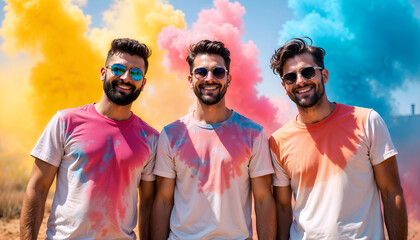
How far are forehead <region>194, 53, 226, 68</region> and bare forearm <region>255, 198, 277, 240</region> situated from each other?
1711 millimetres

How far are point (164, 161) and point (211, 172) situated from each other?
0.58m

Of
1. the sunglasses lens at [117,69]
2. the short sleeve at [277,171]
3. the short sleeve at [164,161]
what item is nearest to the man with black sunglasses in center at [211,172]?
the short sleeve at [164,161]

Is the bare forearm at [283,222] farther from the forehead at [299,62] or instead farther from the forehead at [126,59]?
the forehead at [126,59]

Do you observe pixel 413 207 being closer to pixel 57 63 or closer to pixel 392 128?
pixel 392 128

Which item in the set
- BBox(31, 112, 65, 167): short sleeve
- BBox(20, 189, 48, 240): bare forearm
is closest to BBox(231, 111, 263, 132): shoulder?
BBox(31, 112, 65, 167): short sleeve

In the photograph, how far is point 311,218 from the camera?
3135 millimetres

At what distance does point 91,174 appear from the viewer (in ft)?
10.5

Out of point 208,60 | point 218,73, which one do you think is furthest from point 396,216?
point 208,60

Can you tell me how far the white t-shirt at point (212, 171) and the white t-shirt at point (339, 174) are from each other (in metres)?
0.42

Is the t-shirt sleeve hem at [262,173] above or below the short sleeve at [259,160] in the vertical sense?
below

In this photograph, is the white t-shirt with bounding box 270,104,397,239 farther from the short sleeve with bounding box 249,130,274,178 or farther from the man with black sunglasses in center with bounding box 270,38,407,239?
the short sleeve with bounding box 249,130,274,178

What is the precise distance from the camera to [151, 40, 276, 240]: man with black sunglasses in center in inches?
127

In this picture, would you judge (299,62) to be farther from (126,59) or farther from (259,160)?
(126,59)

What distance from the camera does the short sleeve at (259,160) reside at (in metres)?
3.40
